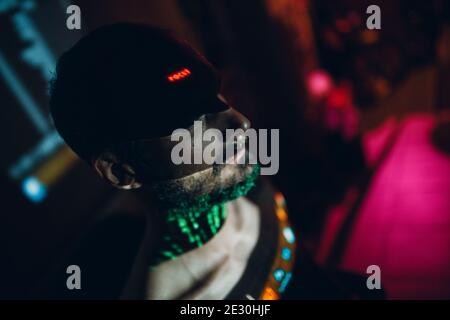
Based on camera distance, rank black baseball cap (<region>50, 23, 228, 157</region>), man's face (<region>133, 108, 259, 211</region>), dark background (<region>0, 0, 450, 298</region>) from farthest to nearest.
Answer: dark background (<region>0, 0, 450, 298</region>), man's face (<region>133, 108, 259, 211</region>), black baseball cap (<region>50, 23, 228, 157</region>)

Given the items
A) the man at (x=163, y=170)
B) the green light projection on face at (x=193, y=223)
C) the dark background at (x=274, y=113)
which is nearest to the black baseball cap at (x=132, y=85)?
the man at (x=163, y=170)

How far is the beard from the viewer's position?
3.66 feet

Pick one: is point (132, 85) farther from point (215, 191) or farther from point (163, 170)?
point (215, 191)

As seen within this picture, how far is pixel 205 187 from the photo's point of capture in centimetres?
112

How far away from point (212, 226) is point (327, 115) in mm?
2781

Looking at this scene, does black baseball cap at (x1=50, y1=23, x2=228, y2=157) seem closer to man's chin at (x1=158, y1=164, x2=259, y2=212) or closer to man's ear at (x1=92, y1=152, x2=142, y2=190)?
man's ear at (x1=92, y1=152, x2=142, y2=190)

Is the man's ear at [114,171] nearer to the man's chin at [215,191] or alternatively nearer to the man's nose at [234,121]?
the man's chin at [215,191]

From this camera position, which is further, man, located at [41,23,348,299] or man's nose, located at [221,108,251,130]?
man's nose, located at [221,108,251,130]

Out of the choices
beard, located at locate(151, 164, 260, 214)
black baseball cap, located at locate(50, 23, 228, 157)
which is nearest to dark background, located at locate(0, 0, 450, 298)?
black baseball cap, located at locate(50, 23, 228, 157)

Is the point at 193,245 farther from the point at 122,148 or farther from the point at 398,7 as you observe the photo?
the point at 398,7

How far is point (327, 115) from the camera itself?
368 centimetres

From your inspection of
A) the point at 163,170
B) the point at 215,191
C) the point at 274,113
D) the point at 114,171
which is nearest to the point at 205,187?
the point at 215,191

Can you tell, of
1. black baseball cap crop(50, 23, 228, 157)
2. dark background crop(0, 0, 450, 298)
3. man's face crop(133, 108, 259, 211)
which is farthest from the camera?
dark background crop(0, 0, 450, 298)
